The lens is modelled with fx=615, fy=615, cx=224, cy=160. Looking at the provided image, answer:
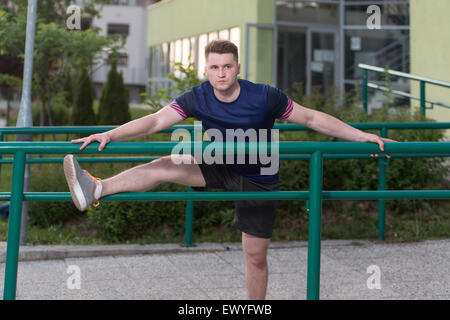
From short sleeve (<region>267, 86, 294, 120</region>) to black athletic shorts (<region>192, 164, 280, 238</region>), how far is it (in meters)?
0.37

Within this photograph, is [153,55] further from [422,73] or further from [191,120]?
[191,120]

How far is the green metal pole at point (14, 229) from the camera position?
2.60m

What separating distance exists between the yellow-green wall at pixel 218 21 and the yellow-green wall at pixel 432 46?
5835 millimetres

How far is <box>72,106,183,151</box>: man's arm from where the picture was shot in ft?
→ 8.76

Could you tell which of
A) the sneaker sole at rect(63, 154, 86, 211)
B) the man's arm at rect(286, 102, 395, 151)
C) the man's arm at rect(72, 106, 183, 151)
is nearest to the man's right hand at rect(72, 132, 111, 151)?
the man's arm at rect(72, 106, 183, 151)

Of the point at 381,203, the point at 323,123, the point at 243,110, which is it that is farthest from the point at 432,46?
the point at 243,110

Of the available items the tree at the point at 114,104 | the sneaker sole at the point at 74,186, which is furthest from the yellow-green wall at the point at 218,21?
the sneaker sole at the point at 74,186

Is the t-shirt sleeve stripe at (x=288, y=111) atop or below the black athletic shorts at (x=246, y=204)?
atop

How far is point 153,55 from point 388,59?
14.2m

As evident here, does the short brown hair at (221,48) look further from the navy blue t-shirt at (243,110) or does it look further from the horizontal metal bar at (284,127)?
the horizontal metal bar at (284,127)

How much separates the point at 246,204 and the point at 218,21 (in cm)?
1818

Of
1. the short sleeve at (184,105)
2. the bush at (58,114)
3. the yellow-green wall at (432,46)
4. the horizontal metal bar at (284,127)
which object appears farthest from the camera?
the bush at (58,114)

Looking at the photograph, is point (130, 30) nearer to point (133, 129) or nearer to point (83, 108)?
point (83, 108)

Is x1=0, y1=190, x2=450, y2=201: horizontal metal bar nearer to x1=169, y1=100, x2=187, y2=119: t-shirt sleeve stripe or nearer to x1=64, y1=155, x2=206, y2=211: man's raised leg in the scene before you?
x1=64, y1=155, x2=206, y2=211: man's raised leg
